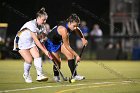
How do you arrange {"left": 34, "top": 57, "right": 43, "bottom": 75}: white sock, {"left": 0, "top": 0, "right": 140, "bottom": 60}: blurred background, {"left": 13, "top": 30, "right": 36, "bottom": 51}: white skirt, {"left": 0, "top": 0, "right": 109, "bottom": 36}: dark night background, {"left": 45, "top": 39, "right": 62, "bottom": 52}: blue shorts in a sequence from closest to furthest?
{"left": 34, "top": 57, "right": 43, "bottom": 75}: white sock
{"left": 13, "top": 30, "right": 36, "bottom": 51}: white skirt
{"left": 45, "top": 39, "right": 62, "bottom": 52}: blue shorts
{"left": 0, "top": 0, "right": 140, "bottom": 60}: blurred background
{"left": 0, "top": 0, "right": 109, "bottom": 36}: dark night background

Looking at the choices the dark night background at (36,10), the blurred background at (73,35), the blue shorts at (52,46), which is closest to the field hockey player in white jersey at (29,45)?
the blue shorts at (52,46)

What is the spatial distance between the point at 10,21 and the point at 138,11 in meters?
9.23

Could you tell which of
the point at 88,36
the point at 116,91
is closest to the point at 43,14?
the point at 116,91

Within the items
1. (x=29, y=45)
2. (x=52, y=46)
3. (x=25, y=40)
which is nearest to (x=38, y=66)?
(x=29, y=45)

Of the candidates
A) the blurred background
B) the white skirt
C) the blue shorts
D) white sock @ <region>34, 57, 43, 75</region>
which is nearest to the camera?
white sock @ <region>34, 57, 43, 75</region>

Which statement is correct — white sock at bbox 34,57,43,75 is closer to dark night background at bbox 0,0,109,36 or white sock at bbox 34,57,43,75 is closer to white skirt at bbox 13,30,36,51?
white skirt at bbox 13,30,36,51

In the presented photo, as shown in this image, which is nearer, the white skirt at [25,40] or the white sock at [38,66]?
the white sock at [38,66]

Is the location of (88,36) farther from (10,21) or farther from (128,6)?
(128,6)

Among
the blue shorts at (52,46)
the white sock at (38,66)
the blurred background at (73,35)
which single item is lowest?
the white sock at (38,66)

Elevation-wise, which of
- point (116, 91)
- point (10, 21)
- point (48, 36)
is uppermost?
point (10, 21)

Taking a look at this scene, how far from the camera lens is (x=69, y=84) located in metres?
11.7

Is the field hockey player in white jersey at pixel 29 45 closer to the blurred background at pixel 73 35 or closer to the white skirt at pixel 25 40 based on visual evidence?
the white skirt at pixel 25 40

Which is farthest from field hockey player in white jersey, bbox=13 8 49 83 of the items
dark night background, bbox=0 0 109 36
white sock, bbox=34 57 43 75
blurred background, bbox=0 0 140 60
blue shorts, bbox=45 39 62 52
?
dark night background, bbox=0 0 109 36

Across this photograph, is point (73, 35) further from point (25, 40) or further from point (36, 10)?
point (25, 40)
